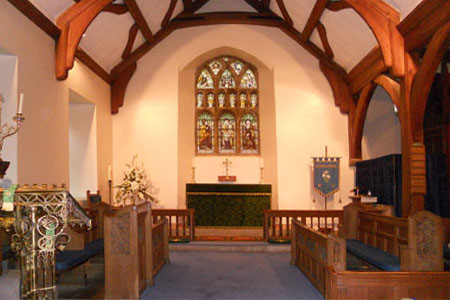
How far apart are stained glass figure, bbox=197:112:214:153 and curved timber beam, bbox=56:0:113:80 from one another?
4261 millimetres

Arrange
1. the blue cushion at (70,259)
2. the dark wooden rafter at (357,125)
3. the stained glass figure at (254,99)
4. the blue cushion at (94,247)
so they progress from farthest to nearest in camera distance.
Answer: the stained glass figure at (254,99) → the dark wooden rafter at (357,125) → the blue cushion at (94,247) → the blue cushion at (70,259)

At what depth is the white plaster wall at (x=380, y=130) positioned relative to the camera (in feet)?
30.9

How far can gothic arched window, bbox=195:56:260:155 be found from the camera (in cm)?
1006

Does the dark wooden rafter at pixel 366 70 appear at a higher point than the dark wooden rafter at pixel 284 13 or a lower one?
lower

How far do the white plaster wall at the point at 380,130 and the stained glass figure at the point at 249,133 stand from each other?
8.06 ft

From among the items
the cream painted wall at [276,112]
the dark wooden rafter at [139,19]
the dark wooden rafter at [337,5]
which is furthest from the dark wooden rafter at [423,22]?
the dark wooden rafter at [139,19]

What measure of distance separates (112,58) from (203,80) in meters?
2.37

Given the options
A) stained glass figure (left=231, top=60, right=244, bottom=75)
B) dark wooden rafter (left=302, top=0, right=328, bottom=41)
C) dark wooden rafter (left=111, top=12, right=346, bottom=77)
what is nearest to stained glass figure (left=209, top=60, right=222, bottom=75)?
stained glass figure (left=231, top=60, right=244, bottom=75)

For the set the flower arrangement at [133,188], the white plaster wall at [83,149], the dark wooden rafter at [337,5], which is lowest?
the flower arrangement at [133,188]

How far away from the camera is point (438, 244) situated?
370 cm

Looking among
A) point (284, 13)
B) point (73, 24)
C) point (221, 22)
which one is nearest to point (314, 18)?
point (284, 13)

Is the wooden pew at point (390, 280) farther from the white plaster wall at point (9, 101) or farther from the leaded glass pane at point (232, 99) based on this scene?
the leaded glass pane at point (232, 99)

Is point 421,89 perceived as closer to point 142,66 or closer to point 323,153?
point 323,153

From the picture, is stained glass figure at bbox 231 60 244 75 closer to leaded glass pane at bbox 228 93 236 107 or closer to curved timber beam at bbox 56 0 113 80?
leaded glass pane at bbox 228 93 236 107
